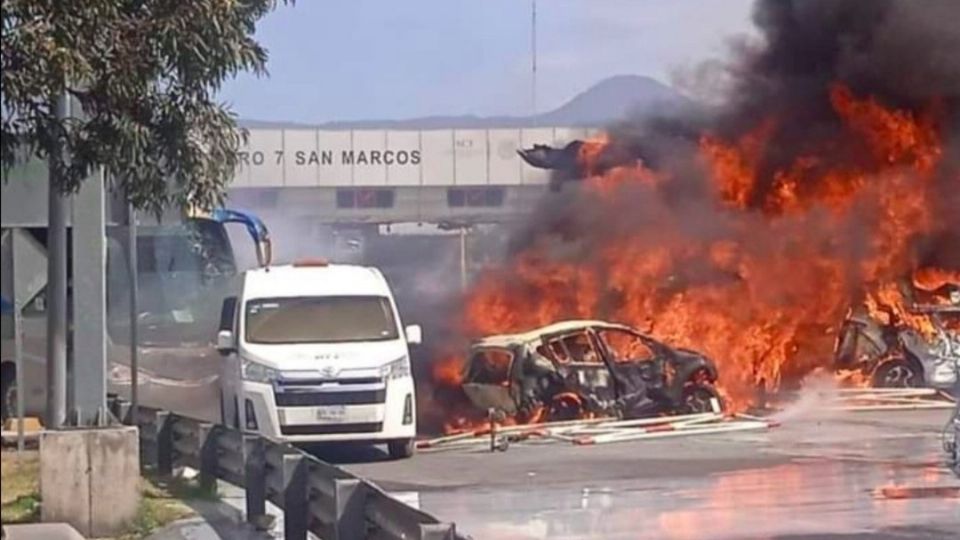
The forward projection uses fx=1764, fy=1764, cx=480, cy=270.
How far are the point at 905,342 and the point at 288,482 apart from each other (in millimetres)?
10101

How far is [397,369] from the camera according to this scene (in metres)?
18.2

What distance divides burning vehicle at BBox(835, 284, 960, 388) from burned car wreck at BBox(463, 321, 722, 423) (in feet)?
5.46

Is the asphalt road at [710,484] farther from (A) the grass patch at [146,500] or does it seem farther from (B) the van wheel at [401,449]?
(A) the grass patch at [146,500]

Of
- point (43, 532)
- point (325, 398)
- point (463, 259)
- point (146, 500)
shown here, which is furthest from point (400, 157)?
point (43, 532)

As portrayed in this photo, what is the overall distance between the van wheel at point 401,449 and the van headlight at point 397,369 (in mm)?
665

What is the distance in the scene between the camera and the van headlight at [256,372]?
58.7ft

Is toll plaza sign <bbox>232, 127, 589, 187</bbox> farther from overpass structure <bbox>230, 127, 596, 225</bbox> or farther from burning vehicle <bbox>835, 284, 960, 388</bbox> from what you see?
burning vehicle <bbox>835, 284, 960, 388</bbox>

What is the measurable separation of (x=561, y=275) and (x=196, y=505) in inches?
295

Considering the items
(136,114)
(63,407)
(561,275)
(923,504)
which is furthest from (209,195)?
(561,275)

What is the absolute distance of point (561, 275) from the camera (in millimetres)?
21047

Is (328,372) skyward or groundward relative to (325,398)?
skyward

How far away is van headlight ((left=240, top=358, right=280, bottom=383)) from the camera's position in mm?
17891

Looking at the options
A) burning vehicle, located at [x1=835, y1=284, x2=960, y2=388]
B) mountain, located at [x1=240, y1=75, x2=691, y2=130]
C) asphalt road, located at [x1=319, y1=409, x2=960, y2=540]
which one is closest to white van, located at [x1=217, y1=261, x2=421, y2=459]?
asphalt road, located at [x1=319, y1=409, x2=960, y2=540]

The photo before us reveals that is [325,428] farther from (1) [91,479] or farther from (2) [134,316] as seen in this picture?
(1) [91,479]
